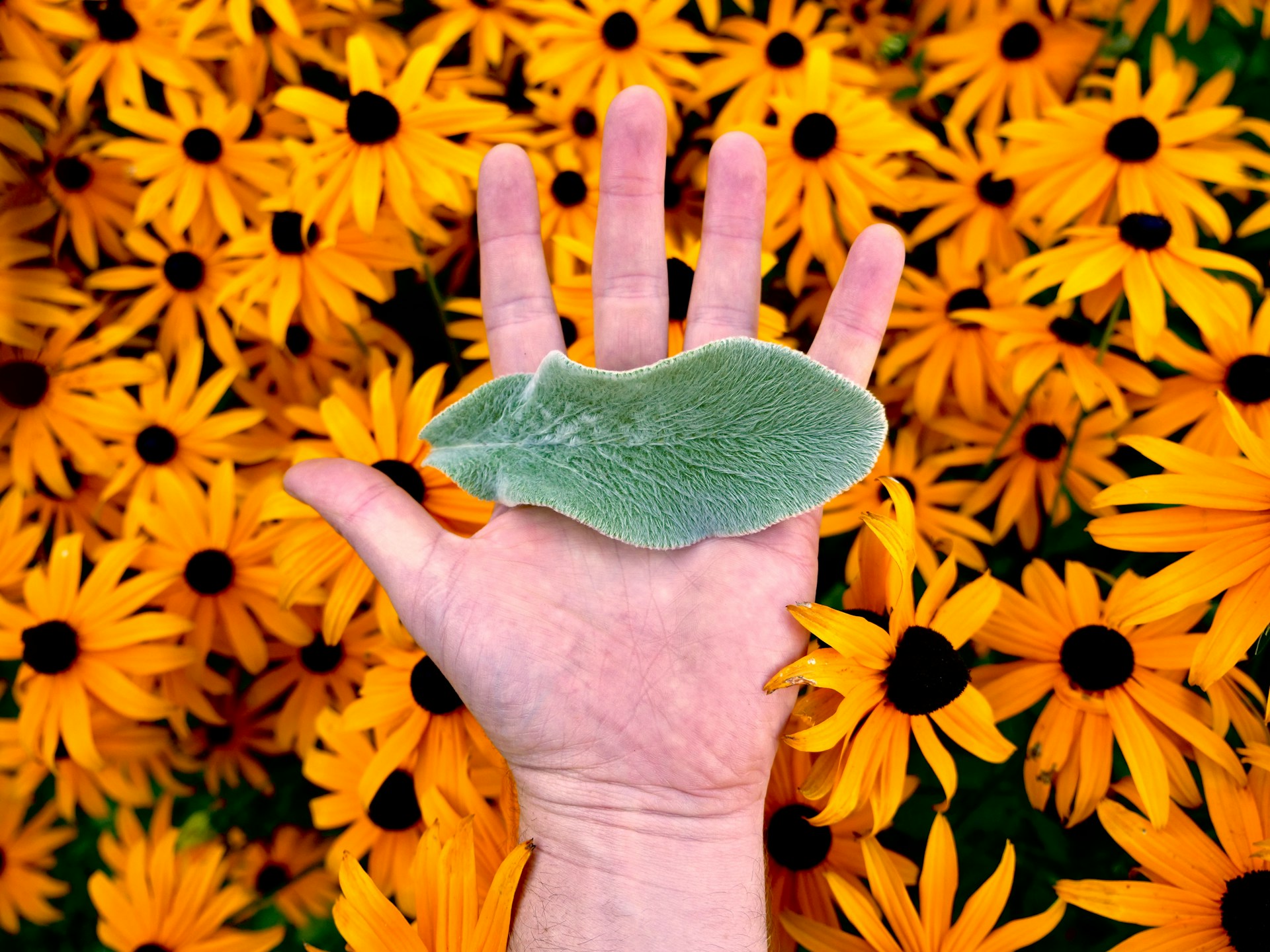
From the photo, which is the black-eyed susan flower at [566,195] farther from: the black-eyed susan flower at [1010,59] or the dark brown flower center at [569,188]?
the black-eyed susan flower at [1010,59]

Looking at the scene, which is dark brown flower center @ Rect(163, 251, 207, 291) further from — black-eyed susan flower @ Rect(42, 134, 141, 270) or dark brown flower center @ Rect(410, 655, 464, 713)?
dark brown flower center @ Rect(410, 655, 464, 713)

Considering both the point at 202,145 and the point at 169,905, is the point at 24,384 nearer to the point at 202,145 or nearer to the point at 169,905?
the point at 202,145

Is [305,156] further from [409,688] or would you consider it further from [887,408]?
[887,408]

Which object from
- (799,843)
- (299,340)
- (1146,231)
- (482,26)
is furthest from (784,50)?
(799,843)

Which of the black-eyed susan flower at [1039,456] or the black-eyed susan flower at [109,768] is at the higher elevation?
the black-eyed susan flower at [1039,456]

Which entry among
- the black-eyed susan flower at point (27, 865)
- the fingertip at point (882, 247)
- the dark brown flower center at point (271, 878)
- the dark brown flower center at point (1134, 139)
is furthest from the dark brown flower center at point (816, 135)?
the black-eyed susan flower at point (27, 865)

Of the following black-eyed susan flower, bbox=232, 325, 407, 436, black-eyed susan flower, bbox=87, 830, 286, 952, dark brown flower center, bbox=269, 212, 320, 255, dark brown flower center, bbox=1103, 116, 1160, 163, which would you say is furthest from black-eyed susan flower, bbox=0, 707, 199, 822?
dark brown flower center, bbox=1103, 116, 1160, 163

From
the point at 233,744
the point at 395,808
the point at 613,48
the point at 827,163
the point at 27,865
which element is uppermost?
the point at 613,48
